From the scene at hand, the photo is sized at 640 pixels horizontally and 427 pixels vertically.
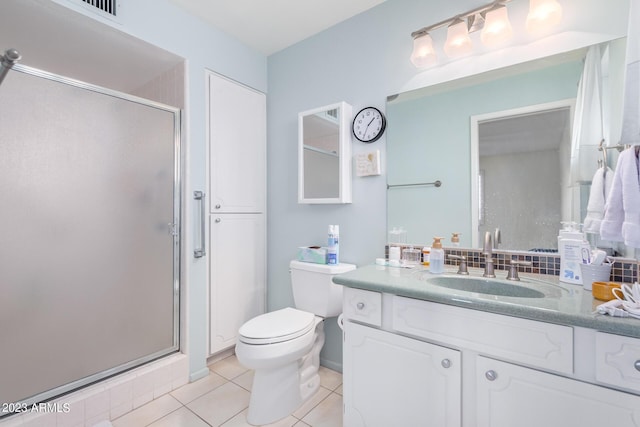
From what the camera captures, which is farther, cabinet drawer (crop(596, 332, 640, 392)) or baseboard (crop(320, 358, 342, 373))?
baseboard (crop(320, 358, 342, 373))

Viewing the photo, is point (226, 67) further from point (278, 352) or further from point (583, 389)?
point (583, 389)

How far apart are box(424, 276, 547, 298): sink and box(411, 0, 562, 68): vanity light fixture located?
1.14 m

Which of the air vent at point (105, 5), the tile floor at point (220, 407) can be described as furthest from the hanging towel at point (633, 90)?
the air vent at point (105, 5)

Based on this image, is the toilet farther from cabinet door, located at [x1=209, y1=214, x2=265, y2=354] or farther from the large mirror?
the large mirror

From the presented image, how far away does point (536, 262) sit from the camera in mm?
1350

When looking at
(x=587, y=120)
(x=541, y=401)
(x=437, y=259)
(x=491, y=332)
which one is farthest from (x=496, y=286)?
(x=587, y=120)

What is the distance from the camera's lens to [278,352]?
1.48 metres

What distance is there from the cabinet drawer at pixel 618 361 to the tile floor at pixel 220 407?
3.88ft

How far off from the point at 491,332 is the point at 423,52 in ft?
4.65

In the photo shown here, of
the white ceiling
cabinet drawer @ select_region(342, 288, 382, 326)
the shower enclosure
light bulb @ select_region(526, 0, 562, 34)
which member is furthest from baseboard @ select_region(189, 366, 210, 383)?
light bulb @ select_region(526, 0, 562, 34)

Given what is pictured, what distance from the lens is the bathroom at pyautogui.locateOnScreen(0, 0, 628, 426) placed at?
1682mm

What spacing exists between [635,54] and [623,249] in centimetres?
74

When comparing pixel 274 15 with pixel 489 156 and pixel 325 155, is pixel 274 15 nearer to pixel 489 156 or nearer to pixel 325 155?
pixel 325 155

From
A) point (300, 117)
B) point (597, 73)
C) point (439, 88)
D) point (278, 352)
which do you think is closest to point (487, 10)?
point (439, 88)
